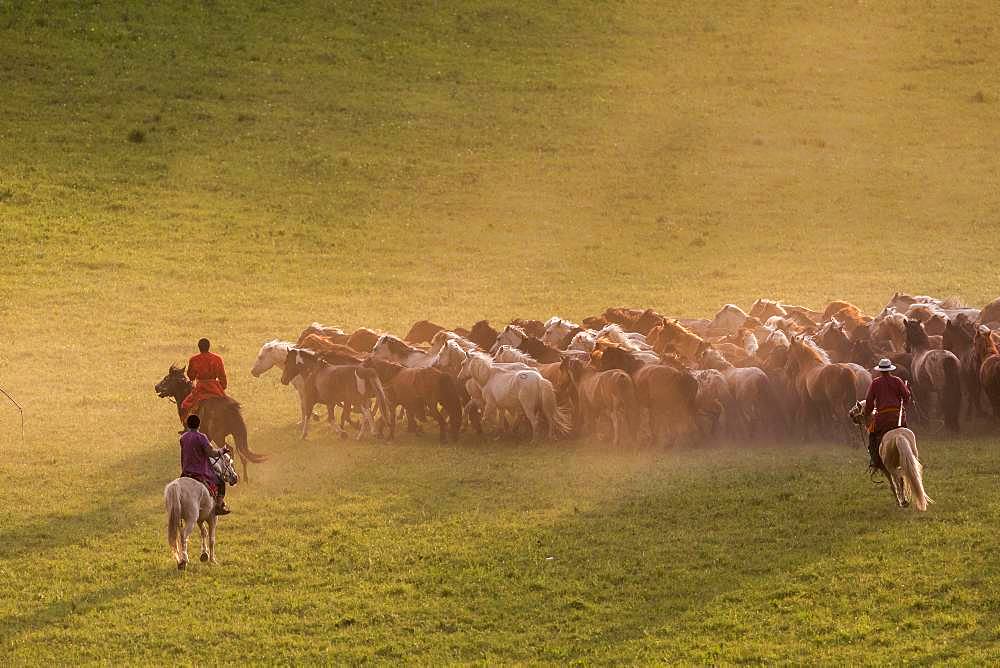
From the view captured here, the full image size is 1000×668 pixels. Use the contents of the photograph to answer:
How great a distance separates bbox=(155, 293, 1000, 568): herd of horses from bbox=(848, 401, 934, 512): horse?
14.0ft

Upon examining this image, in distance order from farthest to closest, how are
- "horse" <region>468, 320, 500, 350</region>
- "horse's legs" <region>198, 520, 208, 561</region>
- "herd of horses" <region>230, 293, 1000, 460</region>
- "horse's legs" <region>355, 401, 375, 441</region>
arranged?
"horse" <region>468, 320, 500, 350</region> < "horse's legs" <region>355, 401, 375, 441</region> < "herd of horses" <region>230, 293, 1000, 460</region> < "horse's legs" <region>198, 520, 208, 561</region>

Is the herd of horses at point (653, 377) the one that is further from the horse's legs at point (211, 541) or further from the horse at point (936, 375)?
the horse's legs at point (211, 541)

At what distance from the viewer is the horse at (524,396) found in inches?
993

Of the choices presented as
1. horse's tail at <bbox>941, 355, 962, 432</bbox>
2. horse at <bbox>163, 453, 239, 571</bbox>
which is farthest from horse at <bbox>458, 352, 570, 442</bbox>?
horse at <bbox>163, 453, 239, 571</bbox>

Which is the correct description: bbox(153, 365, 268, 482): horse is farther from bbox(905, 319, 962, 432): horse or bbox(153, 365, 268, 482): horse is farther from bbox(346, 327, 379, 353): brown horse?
bbox(905, 319, 962, 432): horse

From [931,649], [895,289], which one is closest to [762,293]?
[895,289]

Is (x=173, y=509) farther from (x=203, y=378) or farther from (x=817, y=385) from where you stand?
(x=817, y=385)

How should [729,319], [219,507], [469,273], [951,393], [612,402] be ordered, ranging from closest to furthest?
[219,507] < [951,393] < [612,402] < [729,319] < [469,273]

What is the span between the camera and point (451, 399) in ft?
84.5

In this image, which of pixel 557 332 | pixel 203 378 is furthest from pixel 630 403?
pixel 203 378

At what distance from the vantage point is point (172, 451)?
2588 cm

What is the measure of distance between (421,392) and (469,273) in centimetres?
1663

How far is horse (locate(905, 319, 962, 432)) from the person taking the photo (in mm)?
24062

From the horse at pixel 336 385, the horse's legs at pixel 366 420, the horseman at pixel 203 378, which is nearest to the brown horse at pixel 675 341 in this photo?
the horse at pixel 336 385
